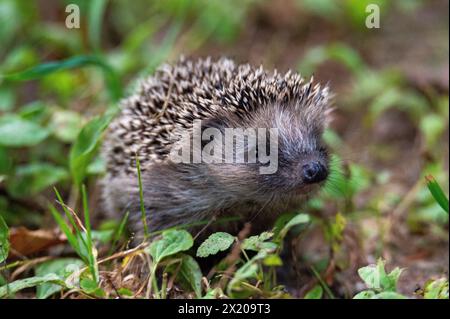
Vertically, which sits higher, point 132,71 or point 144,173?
point 132,71

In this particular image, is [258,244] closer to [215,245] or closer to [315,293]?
[215,245]

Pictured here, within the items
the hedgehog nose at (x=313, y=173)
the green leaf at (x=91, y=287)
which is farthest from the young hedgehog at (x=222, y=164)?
the green leaf at (x=91, y=287)

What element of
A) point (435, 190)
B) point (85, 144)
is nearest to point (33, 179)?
point (85, 144)

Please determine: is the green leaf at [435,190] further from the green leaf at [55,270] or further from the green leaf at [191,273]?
the green leaf at [55,270]

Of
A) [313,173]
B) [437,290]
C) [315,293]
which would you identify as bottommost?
[315,293]

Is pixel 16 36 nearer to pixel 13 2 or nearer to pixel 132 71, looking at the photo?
pixel 13 2
